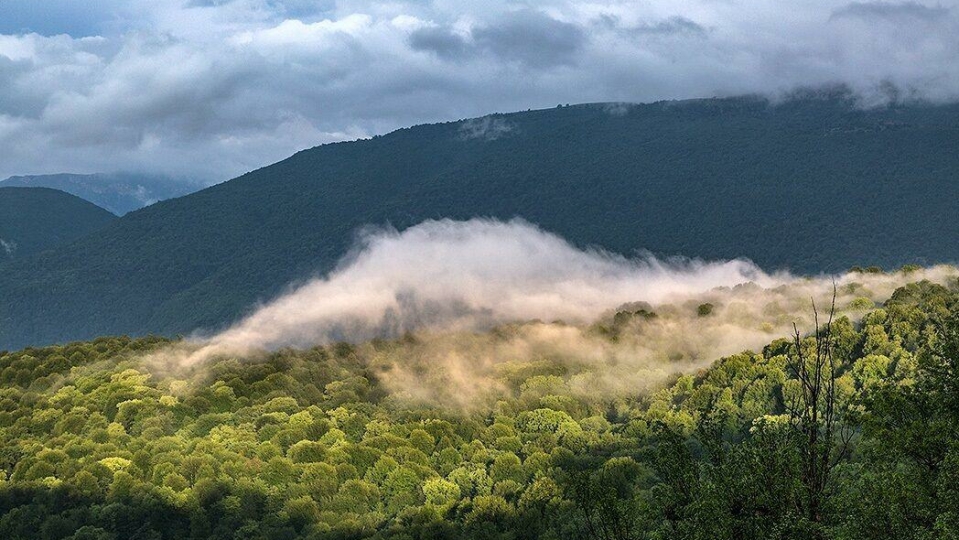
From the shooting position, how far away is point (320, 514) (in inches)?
4929

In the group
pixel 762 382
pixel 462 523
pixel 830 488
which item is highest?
pixel 830 488

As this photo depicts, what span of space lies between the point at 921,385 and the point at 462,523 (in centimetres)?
8343

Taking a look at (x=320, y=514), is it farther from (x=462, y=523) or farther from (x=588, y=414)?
(x=588, y=414)

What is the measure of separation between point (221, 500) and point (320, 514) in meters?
15.5

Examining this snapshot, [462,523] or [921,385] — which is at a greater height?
[921,385]

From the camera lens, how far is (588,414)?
158 metres

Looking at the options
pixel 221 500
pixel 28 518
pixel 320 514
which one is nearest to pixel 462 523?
pixel 320 514

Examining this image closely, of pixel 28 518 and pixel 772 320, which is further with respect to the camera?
pixel 772 320

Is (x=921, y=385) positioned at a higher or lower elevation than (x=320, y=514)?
higher

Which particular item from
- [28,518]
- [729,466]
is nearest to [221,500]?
[28,518]

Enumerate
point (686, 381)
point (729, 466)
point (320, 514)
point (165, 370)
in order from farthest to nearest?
point (165, 370)
point (686, 381)
point (320, 514)
point (729, 466)

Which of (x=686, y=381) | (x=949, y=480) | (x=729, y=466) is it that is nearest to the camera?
(x=949, y=480)

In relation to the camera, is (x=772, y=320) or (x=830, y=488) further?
(x=772, y=320)

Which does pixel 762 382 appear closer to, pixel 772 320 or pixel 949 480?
pixel 772 320
